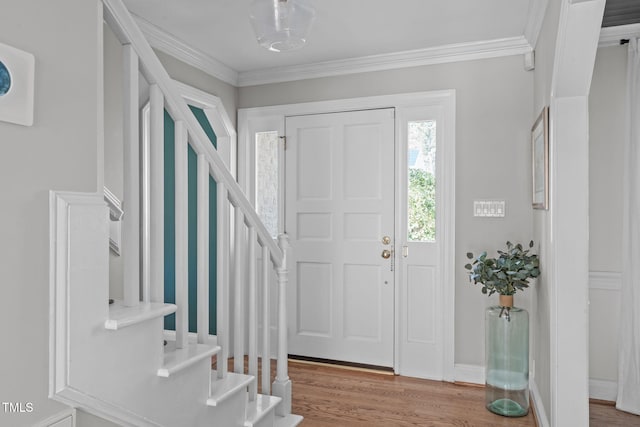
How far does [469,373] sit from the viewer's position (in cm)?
328

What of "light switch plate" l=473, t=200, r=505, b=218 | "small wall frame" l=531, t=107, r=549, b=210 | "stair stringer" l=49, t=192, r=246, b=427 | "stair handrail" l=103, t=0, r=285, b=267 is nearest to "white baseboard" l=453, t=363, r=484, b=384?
"light switch plate" l=473, t=200, r=505, b=218

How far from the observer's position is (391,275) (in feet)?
11.6

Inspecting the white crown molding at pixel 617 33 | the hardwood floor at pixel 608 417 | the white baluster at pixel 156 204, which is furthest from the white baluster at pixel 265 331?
the white crown molding at pixel 617 33

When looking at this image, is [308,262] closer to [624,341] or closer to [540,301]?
[540,301]

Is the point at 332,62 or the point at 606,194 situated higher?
the point at 332,62

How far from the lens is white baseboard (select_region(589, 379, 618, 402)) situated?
3.02m

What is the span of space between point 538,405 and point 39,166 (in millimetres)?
2868

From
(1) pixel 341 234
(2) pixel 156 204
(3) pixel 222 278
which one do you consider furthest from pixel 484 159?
(2) pixel 156 204

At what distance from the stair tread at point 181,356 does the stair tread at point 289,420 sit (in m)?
1.03

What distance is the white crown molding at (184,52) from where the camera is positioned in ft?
9.72

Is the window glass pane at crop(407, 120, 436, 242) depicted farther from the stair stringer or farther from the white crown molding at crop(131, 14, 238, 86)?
the stair stringer

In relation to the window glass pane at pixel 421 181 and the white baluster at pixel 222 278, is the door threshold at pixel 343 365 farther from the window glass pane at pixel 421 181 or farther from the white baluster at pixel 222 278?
the white baluster at pixel 222 278

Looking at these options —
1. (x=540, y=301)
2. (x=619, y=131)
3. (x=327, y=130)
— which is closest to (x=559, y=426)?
(x=540, y=301)

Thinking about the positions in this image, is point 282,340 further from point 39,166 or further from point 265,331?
point 39,166
